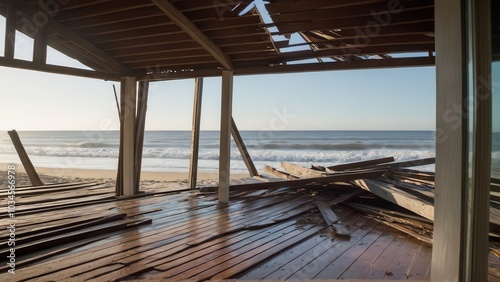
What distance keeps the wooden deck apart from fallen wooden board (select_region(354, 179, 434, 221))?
46cm

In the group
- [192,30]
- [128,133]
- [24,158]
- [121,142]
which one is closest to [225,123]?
[192,30]

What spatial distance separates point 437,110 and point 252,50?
14.0 feet

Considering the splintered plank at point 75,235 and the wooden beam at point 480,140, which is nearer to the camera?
the wooden beam at point 480,140

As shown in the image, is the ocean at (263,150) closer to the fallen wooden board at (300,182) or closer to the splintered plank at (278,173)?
the splintered plank at (278,173)

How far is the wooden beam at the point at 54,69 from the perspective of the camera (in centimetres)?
466

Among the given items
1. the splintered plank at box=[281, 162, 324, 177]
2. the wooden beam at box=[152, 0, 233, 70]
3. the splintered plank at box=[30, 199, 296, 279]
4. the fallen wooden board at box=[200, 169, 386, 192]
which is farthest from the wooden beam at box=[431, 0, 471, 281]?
the splintered plank at box=[281, 162, 324, 177]

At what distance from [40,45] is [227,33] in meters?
2.96

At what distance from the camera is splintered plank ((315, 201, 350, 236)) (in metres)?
4.39

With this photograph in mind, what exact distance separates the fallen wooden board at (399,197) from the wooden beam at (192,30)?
11.7 feet

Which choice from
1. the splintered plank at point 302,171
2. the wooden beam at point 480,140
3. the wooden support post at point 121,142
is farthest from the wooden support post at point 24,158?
the wooden beam at point 480,140

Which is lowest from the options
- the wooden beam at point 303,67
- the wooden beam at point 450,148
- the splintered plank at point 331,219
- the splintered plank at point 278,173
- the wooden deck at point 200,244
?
the wooden deck at point 200,244

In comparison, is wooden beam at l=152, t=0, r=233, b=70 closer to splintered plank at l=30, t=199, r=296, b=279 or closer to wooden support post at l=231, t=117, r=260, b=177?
wooden support post at l=231, t=117, r=260, b=177

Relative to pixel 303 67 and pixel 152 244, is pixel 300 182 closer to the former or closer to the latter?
pixel 303 67

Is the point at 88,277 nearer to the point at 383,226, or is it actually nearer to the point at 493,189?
the point at 493,189
